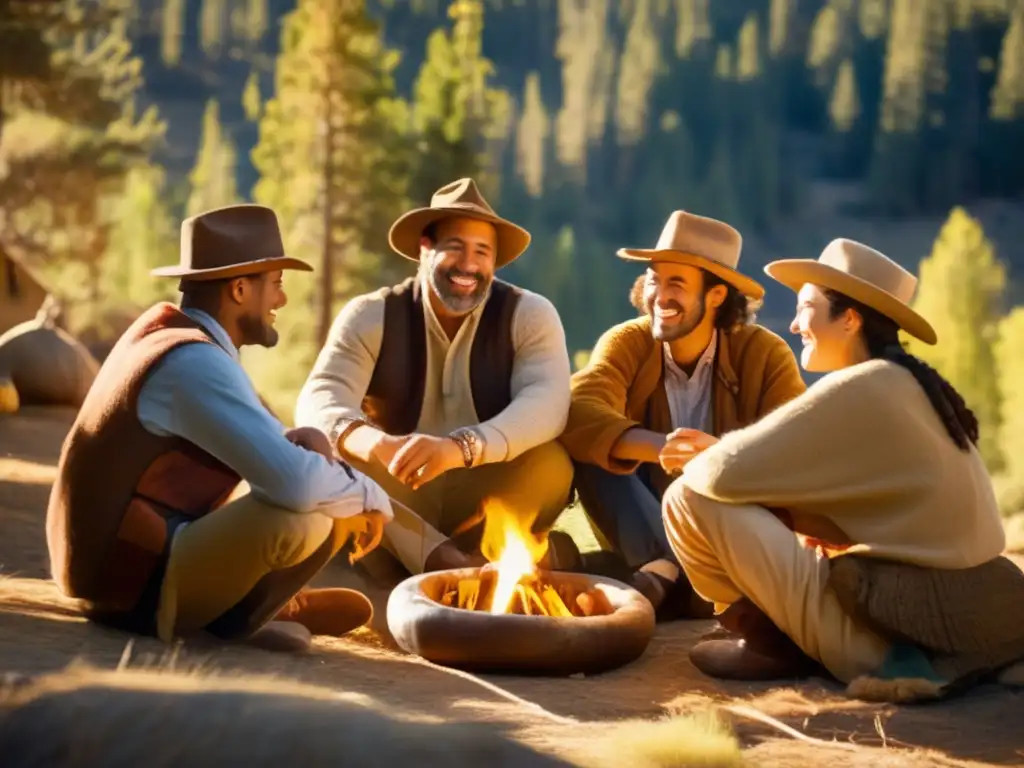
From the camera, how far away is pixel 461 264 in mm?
5871

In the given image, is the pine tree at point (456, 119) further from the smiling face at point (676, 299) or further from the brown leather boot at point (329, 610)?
the brown leather boot at point (329, 610)

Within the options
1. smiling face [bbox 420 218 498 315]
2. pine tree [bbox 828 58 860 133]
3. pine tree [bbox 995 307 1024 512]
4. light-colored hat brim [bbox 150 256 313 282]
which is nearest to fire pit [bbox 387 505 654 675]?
smiling face [bbox 420 218 498 315]

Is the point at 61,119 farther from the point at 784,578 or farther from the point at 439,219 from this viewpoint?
the point at 784,578

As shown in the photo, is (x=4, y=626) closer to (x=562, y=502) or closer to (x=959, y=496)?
(x=562, y=502)

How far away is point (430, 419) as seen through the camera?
242 inches

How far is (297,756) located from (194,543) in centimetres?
139

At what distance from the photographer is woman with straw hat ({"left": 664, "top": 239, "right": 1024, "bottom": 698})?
4.42 meters

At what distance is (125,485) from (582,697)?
1640 millimetres

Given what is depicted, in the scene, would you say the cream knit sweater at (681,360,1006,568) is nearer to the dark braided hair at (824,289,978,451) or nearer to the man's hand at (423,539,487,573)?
the dark braided hair at (824,289,978,451)

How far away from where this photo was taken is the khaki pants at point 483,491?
19.8 feet

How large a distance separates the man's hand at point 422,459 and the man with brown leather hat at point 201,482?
73 cm

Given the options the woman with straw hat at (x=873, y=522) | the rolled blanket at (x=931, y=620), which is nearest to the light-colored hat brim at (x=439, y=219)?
the woman with straw hat at (x=873, y=522)

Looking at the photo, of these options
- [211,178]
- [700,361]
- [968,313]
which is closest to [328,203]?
[968,313]

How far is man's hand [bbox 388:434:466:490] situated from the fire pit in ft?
1.44
